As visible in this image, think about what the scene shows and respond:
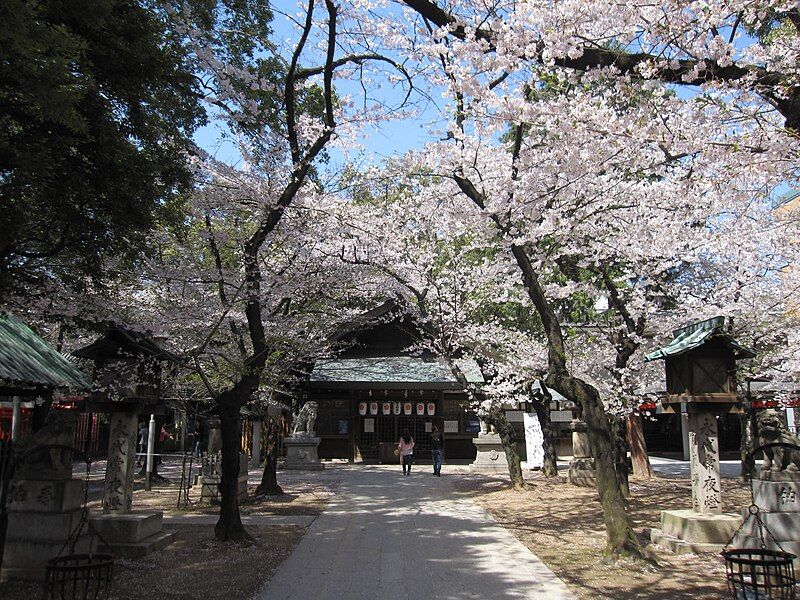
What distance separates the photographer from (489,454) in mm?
22156

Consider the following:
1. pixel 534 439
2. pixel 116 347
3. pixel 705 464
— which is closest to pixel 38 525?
pixel 116 347

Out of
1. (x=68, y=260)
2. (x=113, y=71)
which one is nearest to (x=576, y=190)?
(x=113, y=71)

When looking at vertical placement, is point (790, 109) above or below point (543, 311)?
above

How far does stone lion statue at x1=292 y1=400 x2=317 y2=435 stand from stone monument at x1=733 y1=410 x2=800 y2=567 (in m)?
16.3

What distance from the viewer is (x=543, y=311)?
31.0ft

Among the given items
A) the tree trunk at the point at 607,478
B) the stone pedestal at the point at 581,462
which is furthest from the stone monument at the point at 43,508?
the stone pedestal at the point at 581,462

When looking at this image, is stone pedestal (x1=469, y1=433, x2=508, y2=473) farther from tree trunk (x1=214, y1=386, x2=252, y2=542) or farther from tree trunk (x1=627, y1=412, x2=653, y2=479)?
tree trunk (x1=214, y1=386, x2=252, y2=542)

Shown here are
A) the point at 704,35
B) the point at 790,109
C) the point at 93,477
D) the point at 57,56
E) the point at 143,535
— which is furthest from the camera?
the point at 93,477

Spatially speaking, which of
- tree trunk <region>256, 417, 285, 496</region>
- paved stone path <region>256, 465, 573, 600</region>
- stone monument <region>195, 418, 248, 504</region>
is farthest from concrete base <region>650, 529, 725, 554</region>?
tree trunk <region>256, 417, 285, 496</region>

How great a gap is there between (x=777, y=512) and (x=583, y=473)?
9.22 m

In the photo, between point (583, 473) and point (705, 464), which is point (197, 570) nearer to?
point (705, 464)

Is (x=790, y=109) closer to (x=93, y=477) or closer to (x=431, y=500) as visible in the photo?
(x=431, y=500)

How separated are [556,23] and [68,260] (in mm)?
8417

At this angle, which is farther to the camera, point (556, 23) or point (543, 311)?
point (543, 311)
